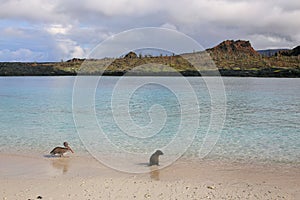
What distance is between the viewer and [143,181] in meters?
8.21

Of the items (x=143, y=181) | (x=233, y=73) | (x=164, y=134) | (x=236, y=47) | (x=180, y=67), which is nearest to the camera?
(x=143, y=181)

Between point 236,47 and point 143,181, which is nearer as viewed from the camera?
point 143,181

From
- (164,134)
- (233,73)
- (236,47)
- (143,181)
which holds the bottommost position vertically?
(164,134)

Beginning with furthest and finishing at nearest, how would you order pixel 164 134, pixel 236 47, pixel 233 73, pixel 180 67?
pixel 236 47, pixel 233 73, pixel 180 67, pixel 164 134

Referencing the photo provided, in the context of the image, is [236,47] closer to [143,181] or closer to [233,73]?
[233,73]

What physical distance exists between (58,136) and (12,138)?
1600mm

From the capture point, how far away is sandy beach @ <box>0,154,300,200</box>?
7156 mm

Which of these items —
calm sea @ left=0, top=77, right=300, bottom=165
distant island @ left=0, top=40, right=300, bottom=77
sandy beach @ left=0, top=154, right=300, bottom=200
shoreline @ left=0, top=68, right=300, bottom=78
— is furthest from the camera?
shoreline @ left=0, top=68, right=300, bottom=78

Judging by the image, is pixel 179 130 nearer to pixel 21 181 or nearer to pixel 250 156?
pixel 250 156

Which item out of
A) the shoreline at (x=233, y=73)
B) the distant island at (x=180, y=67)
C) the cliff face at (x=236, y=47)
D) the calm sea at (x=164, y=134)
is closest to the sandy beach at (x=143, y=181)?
the calm sea at (x=164, y=134)

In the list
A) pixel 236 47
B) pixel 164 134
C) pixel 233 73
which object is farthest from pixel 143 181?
pixel 236 47

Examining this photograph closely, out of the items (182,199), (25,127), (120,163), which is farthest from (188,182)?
(25,127)

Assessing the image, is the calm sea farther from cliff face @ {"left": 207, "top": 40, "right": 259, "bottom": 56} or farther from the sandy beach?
cliff face @ {"left": 207, "top": 40, "right": 259, "bottom": 56}

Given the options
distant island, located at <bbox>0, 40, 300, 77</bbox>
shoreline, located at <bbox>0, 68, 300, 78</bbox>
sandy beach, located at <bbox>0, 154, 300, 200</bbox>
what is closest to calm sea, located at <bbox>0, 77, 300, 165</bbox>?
sandy beach, located at <bbox>0, 154, 300, 200</bbox>
